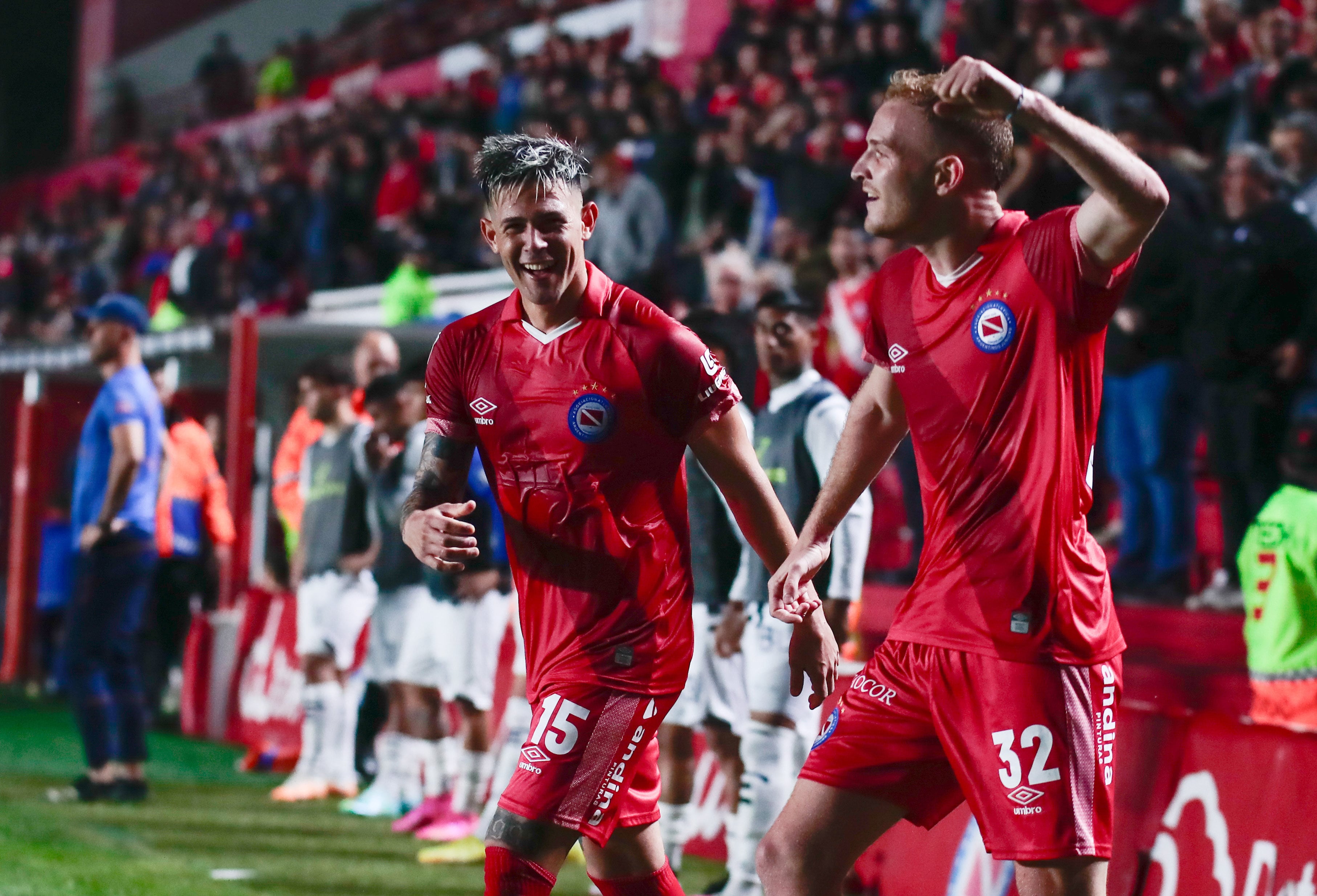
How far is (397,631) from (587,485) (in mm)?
4626

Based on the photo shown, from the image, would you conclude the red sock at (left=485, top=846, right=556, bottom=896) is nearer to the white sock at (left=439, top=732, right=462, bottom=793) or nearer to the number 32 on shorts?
the number 32 on shorts

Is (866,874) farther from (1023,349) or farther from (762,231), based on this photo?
(762,231)

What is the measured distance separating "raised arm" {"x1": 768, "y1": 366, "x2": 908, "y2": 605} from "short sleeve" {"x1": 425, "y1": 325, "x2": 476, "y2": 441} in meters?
0.81

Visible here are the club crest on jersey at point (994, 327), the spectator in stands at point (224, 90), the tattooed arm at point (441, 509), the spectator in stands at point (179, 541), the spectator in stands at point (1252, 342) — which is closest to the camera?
the club crest on jersey at point (994, 327)

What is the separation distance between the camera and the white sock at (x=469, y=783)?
749 centimetres

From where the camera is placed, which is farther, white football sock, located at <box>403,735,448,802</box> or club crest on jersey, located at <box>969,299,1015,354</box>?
white football sock, located at <box>403,735,448,802</box>

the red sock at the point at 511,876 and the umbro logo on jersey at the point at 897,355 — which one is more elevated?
the umbro logo on jersey at the point at 897,355

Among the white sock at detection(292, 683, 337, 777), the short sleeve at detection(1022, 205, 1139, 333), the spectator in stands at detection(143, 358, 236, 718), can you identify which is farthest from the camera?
the spectator in stands at detection(143, 358, 236, 718)

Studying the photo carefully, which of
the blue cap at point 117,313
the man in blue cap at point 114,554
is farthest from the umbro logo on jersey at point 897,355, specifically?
the blue cap at point 117,313

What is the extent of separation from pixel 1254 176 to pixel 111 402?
5675 mm

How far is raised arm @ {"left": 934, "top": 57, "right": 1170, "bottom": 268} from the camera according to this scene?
2805 millimetres

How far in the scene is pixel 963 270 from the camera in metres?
3.30

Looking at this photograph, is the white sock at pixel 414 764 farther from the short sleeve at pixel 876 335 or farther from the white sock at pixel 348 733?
the short sleeve at pixel 876 335

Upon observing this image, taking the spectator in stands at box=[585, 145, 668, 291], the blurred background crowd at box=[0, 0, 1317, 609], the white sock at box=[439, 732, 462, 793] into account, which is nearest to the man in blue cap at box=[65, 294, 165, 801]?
the blurred background crowd at box=[0, 0, 1317, 609]
